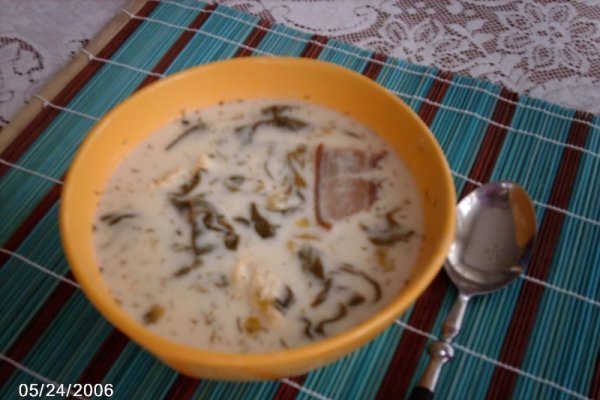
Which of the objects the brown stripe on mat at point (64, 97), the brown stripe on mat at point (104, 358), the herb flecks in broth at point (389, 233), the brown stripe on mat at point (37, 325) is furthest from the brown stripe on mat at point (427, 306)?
the brown stripe on mat at point (64, 97)

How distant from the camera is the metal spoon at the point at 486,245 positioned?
0.91m

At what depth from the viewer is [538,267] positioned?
965 mm

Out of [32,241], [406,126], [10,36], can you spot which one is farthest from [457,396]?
[10,36]

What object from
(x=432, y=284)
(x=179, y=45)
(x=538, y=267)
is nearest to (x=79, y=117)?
(x=179, y=45)

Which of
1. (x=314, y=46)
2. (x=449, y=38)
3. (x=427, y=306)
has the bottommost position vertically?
(x=427, y=306)

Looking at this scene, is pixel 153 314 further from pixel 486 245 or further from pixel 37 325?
pixel 486 245

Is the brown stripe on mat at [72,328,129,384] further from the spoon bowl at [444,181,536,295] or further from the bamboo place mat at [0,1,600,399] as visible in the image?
the spoon bowl at [444,181,536,295]

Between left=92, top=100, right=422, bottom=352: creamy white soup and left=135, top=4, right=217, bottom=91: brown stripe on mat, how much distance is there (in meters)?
0.26

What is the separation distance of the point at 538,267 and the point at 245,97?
1.75ft

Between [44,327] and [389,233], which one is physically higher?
[389,233]

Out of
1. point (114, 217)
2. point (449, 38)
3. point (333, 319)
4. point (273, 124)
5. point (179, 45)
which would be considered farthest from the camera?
point (449, 38)

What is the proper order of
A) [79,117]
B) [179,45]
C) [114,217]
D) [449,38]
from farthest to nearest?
[449,38]
[179,45]
[79,117]
[114,217]

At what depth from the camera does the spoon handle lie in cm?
81

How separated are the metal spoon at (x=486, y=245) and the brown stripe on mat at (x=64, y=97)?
2.48ft
